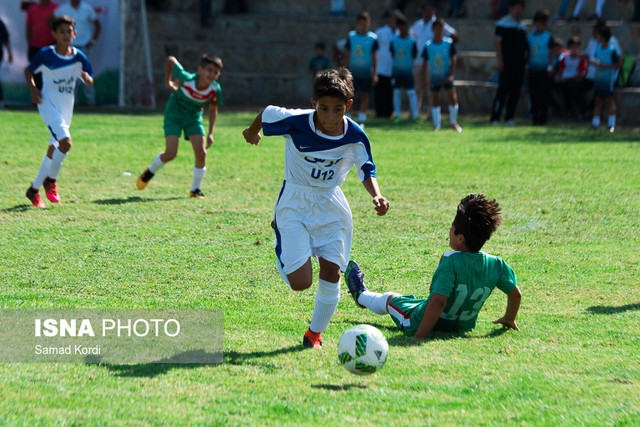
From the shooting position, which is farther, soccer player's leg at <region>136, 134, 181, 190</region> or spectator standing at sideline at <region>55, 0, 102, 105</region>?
spectator standing at sideline at <region>55, 0, 102, 105</region>

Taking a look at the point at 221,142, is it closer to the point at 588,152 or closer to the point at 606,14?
the point at 588,152

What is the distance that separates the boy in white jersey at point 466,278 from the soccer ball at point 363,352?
0.67m

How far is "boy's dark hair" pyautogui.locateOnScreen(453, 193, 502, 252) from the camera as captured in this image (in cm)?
500

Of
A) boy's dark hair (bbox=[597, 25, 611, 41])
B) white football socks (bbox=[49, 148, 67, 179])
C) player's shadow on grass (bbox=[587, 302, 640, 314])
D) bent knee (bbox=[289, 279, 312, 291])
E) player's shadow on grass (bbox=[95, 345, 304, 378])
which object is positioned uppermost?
boy's dark hair (bbox=[597, 25, 611, 41])

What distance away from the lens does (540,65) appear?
17625mm

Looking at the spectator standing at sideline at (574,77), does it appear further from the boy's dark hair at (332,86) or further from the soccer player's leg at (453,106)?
the boy's dark hair at (332,86)

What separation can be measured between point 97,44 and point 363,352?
1750cm

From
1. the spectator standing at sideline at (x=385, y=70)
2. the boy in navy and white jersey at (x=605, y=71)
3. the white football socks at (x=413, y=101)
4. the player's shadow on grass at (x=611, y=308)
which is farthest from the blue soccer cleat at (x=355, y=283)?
the spectator standing at sideline at (x=385, y=70)

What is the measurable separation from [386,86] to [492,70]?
10.9 feet

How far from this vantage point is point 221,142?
1486 cm

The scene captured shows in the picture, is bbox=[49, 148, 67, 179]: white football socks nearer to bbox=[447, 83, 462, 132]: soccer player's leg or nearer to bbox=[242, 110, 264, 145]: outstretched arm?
bbox=[242, 110, 264, 145]: outstretched arm

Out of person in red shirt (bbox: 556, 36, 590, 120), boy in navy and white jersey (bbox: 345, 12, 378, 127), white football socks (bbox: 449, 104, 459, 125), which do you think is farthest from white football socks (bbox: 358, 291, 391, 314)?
person in red shirt (bbox: 556, 36, 590, 120)

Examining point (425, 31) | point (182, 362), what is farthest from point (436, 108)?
point (182, 362)

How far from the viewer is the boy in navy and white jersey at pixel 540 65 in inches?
692
